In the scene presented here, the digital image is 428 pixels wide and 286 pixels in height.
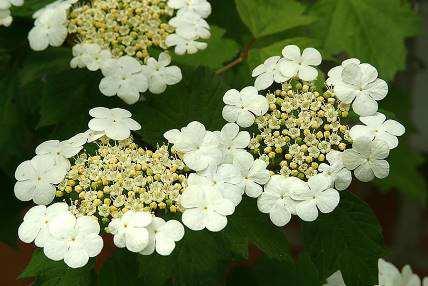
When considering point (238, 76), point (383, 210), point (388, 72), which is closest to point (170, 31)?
point (238, 76)

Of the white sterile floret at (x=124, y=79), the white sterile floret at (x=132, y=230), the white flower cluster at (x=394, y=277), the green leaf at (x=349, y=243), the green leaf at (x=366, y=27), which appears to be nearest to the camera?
the white sterile floret at (x=132, y=230)

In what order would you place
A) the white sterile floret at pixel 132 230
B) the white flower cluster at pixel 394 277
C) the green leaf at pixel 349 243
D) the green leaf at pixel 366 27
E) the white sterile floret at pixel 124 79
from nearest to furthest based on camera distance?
the white sterile floret at pixel 132 230 → the green leaf at pixel 349 243 → the white sterile floret at pixel 124 79 → the white flower cluster at pixel 394 277 → the green leaf at pixel 366 27

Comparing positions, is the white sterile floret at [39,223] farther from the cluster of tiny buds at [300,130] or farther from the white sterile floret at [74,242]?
the cluster of tiny buds at [300,130]

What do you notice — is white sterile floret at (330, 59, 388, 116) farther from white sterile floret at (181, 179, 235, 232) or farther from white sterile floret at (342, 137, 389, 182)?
white sterile floret at (181, 179, 235, 232)

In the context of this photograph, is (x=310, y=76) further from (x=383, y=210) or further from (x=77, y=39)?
(x=383, y=210)

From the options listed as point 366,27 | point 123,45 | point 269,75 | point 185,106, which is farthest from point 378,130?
point 366,27

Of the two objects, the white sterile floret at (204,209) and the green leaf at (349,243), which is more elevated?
the white sterile floret at (204,209)

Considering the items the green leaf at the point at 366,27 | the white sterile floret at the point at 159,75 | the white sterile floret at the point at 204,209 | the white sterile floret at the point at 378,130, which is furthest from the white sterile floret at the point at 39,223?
the green leaf at the point at 366,27

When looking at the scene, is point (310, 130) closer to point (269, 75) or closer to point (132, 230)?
→ point (269, 75)

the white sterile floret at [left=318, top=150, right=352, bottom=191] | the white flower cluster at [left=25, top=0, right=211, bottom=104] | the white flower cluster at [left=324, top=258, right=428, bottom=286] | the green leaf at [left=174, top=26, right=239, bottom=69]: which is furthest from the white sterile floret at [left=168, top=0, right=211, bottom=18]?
the white flower cluster at [left=324, top=258, right=428, bottom=286]
